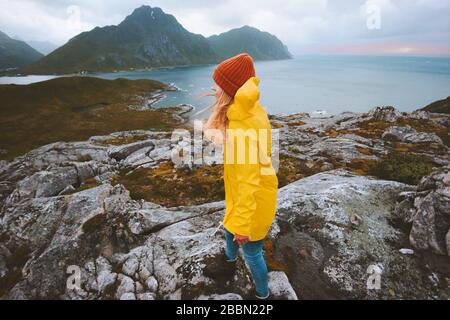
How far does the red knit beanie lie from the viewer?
464 centimetres

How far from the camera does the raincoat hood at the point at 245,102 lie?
437cm

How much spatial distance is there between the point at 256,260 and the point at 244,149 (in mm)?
2291

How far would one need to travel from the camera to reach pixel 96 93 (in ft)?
289

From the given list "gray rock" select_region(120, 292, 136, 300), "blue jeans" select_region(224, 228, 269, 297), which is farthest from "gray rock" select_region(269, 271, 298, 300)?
"gray rock" select_region(120, 292, 136, 300)

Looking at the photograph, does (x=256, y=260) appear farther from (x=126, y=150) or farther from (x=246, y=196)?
(x=126, y=150)

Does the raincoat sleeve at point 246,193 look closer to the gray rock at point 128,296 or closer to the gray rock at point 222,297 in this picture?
the gray rock at point 222,297

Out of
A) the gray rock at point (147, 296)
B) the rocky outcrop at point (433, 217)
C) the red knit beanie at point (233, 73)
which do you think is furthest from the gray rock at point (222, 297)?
the rocky outcrop at point (433, 217)

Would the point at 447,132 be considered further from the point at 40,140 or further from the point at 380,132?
the point at 40,140

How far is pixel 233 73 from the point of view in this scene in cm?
464

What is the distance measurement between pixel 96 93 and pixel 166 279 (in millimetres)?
93404

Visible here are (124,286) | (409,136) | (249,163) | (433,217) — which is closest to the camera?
(249,163)

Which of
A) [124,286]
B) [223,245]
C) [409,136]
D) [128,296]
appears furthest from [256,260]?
[409,136]

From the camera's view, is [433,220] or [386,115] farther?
[386,115]

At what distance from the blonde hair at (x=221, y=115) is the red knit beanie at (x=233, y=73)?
143mm
